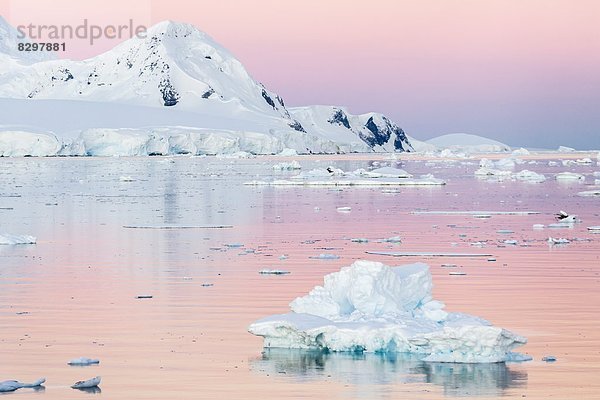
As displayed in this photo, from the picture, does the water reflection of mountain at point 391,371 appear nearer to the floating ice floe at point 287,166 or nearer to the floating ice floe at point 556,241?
the floating ice floe at point 556,241

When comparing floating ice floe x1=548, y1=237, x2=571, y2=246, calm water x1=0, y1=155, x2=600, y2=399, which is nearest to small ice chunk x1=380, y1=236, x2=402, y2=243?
calm water x1=0, y1=155, x2=600, y2=399

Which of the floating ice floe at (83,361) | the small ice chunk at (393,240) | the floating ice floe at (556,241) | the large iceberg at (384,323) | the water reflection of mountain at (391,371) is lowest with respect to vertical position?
the water reflection of mountain at (391,371)

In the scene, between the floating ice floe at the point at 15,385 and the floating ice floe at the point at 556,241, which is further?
the floating ice floe at the point at 556,241

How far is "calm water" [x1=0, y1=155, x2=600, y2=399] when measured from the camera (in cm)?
843

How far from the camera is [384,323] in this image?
375 inches

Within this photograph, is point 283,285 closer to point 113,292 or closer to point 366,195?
point 113,292

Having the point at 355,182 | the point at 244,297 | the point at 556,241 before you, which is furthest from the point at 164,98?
the point at 244,297

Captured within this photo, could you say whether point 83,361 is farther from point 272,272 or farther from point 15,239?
point 15,239

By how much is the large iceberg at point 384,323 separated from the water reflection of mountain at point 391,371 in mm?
115

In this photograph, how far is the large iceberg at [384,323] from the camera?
902 cm

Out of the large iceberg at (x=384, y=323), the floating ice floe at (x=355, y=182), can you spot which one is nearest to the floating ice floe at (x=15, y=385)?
the large iceberg at (x=384, y=323)

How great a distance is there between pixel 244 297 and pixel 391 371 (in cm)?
438

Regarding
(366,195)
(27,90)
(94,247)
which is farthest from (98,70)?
(94,247)

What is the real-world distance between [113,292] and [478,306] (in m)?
4.30
